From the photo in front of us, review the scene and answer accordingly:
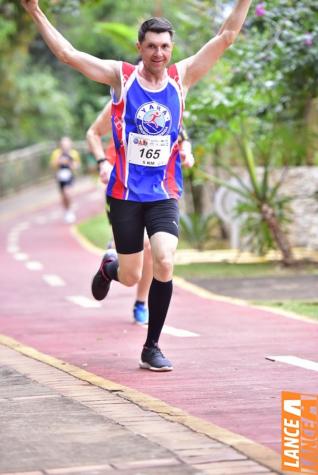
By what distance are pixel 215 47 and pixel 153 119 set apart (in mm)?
624

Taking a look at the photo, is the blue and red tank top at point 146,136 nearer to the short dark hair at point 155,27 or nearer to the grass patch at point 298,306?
the short dark hair at point 155,27

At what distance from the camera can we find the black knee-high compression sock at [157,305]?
8.16 meters

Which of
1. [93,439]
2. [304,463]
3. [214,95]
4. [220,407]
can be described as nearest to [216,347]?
[220,407]

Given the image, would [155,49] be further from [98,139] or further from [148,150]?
[98,139]

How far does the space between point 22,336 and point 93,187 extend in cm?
3925

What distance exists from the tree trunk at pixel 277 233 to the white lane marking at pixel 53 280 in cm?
274

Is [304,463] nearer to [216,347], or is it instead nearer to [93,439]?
[93,439]

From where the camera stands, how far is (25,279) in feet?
55.1

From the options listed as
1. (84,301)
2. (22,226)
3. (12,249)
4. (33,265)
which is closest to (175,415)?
(84,301)

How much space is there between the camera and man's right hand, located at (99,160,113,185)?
10.1m

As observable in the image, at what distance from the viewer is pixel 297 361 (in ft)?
27.4

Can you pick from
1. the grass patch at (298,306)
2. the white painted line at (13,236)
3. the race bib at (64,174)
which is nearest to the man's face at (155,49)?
the grass patch at (298,306)

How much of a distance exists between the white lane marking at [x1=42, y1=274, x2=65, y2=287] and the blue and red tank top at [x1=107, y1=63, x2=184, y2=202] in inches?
305

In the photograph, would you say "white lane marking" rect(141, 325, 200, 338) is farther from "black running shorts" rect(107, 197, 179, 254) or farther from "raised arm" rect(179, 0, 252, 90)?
"raised arm" rect(179, 0, 252, 90)
